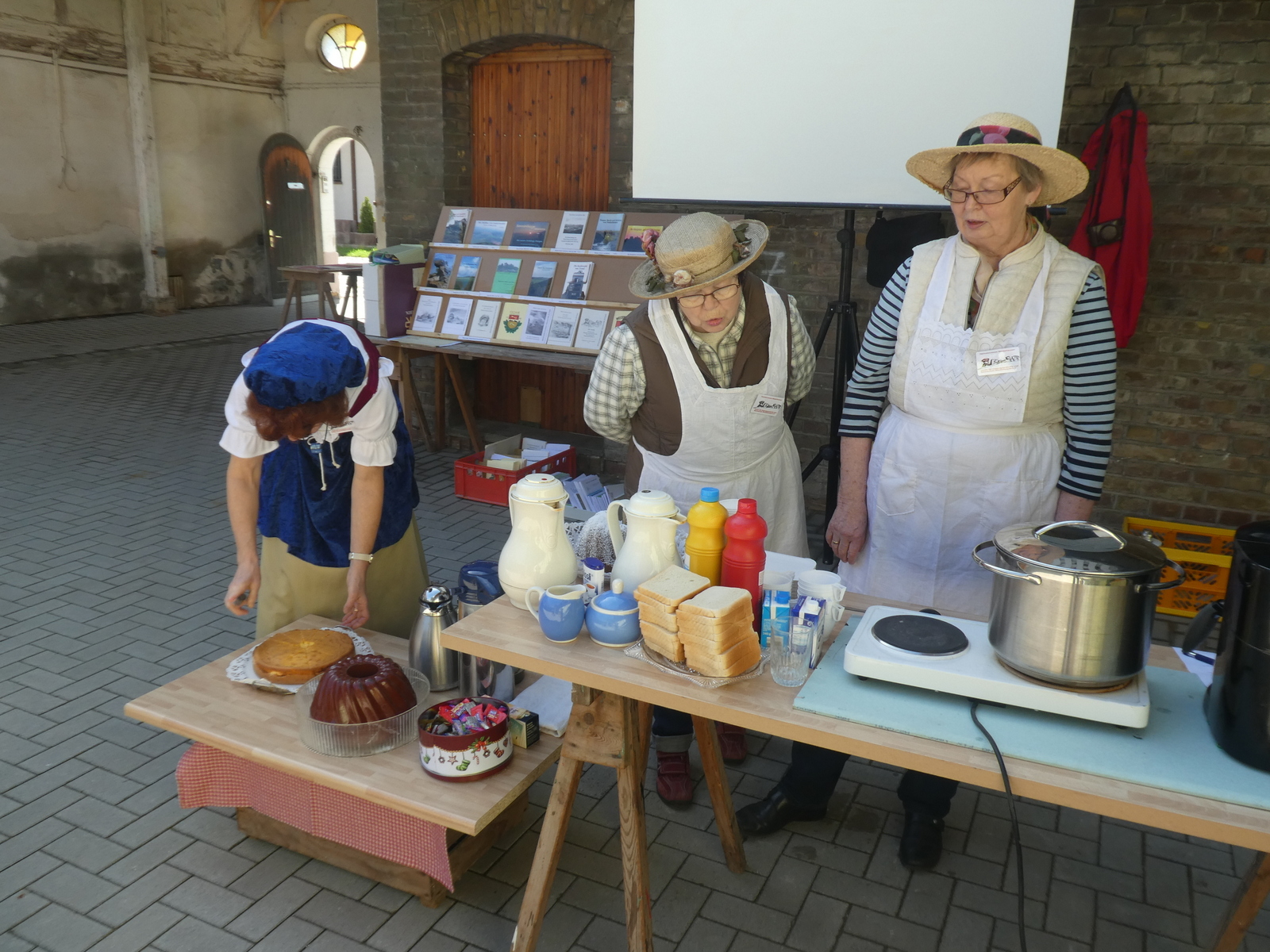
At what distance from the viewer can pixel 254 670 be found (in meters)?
2.54

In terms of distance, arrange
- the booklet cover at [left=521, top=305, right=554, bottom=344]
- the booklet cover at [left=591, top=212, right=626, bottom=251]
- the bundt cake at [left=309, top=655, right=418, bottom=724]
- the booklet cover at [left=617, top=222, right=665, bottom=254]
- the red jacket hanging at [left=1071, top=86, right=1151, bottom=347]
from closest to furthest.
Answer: the bundt cake at [left=309, top=655, right=418, bottom=724] < the red jacket hanging at [left=1071, top=86, right=1151, bottom=347] < the booklet cover at [left=617, top=222, right=665, bottom=254] < the booklet cover at [left=591, top=212, right=626, bottom=251] < the booklet cover at [left=521, top=305, right=554, bottom=344]

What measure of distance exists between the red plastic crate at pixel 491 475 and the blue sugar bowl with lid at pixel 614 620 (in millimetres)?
3676

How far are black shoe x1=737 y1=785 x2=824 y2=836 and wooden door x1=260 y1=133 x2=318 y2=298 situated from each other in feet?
41.3

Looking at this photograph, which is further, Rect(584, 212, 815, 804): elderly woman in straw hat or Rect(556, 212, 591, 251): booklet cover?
Rect(556, 212, 591, 251): booklet cover

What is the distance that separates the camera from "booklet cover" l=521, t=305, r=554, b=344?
237 inches

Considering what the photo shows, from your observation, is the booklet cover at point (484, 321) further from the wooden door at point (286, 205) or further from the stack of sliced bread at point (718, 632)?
the wooden door at point (286, 205)

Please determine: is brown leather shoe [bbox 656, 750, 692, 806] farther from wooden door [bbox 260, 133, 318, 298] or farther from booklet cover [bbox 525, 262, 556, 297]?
wooden door [bbox 260, 133, 318, 298]

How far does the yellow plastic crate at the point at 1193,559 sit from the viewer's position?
13.3 ft

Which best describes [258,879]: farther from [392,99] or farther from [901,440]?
[392,99]

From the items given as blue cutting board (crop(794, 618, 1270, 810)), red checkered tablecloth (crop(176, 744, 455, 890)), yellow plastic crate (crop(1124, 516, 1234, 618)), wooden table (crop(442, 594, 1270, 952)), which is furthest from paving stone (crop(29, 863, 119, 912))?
yellow plastic crate (crop(1124, 516, 1234, 618))

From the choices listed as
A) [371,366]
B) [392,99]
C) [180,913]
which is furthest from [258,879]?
[392,99]

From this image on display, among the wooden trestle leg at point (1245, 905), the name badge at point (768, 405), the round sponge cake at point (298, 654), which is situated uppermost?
the name badge at point (768, 405)

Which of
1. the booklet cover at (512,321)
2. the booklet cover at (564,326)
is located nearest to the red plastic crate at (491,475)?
the booklet cover at (564,326)

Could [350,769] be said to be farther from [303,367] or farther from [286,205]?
[286,205]
